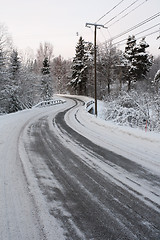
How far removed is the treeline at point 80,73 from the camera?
25.0 metres

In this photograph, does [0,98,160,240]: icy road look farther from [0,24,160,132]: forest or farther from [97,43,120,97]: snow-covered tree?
[97,43,120,97]: snow-covered tree

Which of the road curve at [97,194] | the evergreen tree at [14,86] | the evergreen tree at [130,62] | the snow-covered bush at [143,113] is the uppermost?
the evergreen tree at [130,62]

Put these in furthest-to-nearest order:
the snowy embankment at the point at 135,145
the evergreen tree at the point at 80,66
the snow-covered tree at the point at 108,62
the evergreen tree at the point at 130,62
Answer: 1. the evergreen tree at the point at 80,66
2. the evergreen tree at the point at 130,62
3. the snow-covered tree at the point at 108,62
4. the snowy embankment at the point at 135,145

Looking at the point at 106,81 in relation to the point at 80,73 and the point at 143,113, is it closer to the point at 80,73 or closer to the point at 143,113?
the point at 80,73

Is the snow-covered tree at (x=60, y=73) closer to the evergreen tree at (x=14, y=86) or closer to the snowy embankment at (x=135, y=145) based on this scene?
the evergreen tree at (x=14, y=86)

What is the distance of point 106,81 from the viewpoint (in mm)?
38438

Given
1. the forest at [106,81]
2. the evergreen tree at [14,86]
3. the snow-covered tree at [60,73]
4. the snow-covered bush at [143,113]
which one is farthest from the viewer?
the snow-covered tree at [60,73]

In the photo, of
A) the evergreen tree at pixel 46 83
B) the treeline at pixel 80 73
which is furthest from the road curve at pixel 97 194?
the evergreen tree at pixel 46 83

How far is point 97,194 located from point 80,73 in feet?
144

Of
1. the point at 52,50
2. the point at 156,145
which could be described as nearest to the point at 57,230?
the point at 156,145

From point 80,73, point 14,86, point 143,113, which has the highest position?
point 80,73

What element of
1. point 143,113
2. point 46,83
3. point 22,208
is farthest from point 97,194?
point 46,83

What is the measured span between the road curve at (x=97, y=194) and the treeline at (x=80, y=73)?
35.3ft

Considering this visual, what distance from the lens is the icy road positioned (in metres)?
2.54
